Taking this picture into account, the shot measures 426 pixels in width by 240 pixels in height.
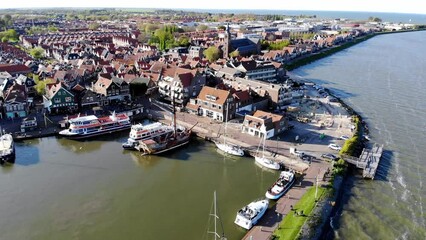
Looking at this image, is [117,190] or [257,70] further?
[257,70]

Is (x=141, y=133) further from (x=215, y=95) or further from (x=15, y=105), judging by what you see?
(x=15, y=105)

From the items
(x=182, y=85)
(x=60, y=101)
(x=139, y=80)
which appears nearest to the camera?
(x=60, y=101)

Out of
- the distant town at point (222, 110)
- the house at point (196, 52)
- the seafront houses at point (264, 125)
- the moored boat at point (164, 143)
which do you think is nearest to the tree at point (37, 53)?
the distant town at point (222, 110)

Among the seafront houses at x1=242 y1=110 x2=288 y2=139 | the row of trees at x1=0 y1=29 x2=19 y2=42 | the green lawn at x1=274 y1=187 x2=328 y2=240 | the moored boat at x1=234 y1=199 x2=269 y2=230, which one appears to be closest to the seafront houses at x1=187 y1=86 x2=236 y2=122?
the seafront houses at x1=242 y1=110 x2=288 y2=139

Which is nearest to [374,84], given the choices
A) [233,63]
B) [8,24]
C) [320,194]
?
[233,63]

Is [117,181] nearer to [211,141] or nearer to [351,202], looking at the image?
[211,141]

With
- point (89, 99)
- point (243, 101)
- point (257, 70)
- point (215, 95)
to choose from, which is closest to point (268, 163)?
point (215, 95)
